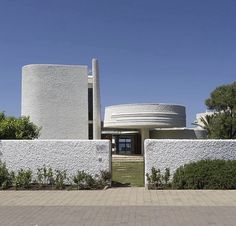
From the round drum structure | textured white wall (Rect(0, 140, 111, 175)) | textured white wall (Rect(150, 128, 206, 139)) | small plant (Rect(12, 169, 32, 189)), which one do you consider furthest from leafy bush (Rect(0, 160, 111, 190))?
textured white wall (Rect(150, 128, 206, 139))

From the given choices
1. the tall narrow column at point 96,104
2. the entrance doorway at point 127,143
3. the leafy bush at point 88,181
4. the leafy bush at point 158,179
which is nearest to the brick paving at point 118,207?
the leafy bush at point 158,179

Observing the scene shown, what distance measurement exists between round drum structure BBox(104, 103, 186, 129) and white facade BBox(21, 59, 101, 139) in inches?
242

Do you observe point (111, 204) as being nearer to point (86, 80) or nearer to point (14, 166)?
point (14, 166)

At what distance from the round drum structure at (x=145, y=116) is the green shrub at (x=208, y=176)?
3447 centimetres

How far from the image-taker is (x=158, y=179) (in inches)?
646

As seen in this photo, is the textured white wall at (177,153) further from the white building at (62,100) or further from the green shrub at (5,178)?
the white building at (62,100)

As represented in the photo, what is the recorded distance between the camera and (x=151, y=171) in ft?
54.2

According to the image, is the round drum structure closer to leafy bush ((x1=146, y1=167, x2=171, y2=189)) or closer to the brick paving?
leafy bush ((x1=146, y1=167, x2=171, y2=189))

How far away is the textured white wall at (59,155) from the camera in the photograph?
55.5ft

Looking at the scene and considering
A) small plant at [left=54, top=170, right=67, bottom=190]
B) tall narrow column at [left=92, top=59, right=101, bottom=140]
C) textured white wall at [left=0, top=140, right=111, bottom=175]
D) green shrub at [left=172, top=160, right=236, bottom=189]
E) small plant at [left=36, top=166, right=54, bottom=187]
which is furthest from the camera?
tall narrow column at [left=92, top=59, right=101, bottom=140]

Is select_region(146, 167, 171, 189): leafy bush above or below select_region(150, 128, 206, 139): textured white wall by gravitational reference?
below

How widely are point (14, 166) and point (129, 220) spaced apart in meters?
7.87

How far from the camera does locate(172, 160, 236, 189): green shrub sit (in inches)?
624

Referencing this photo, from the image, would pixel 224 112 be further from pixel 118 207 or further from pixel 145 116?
pixel 118 207
